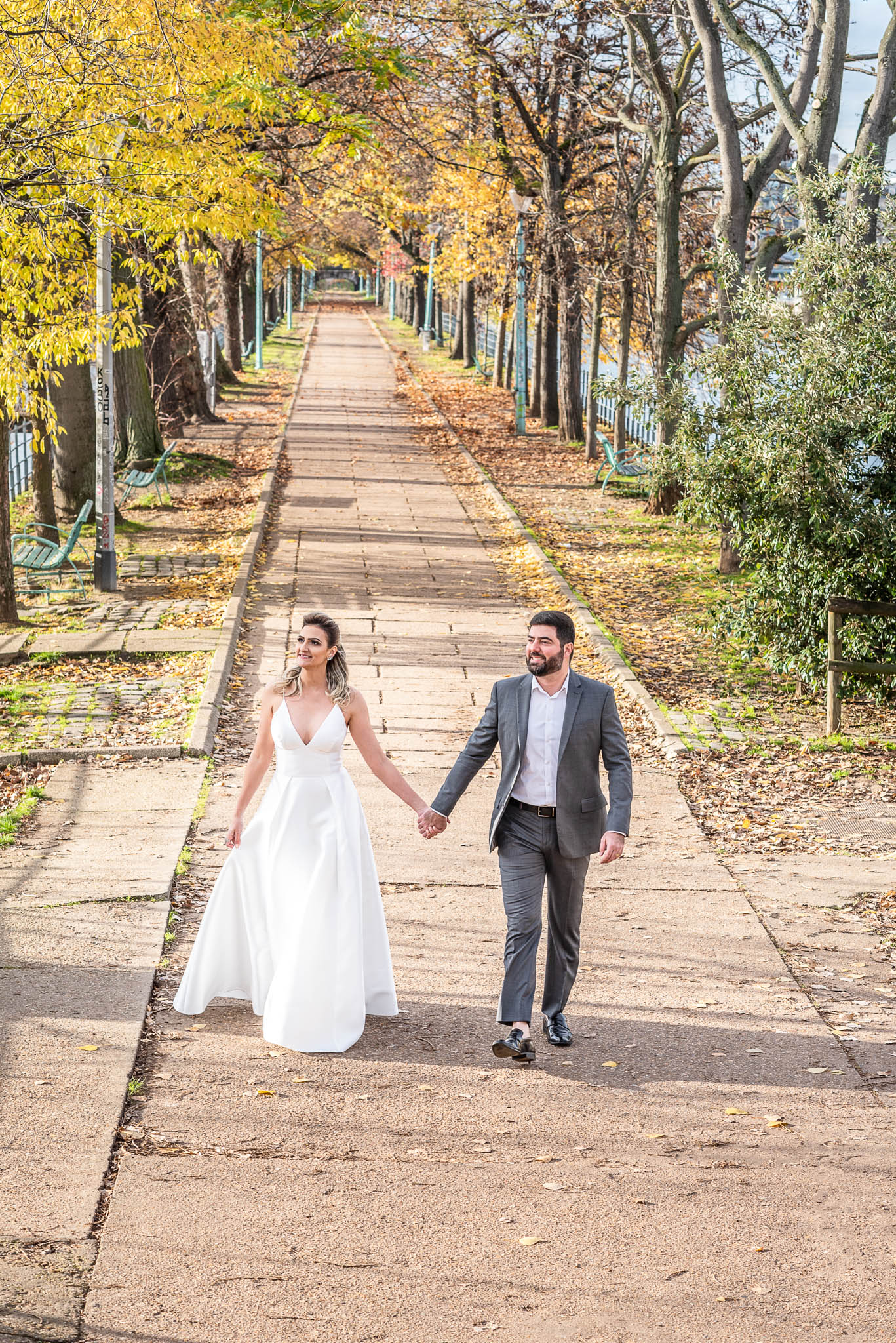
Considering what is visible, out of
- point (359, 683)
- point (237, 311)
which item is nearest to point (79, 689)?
point (359, 683)

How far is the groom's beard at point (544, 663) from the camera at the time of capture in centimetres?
557

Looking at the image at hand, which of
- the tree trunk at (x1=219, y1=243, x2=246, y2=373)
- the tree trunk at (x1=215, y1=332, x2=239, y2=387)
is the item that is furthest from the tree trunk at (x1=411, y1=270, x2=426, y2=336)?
the tree trunk at (x1=215, y1=332, x2=239, y2=387)

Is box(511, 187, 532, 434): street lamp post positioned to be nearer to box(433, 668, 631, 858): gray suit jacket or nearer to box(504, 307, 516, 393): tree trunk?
box(504, 307, 516, 393): tree trunk

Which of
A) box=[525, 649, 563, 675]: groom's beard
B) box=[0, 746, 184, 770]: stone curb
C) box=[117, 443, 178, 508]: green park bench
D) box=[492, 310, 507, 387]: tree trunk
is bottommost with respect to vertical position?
box=[0, 746, 184, 770]: stone curb

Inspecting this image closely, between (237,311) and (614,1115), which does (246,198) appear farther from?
(237,311)

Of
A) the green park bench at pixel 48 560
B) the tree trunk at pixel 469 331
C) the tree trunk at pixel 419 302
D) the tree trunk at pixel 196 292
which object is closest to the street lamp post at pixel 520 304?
the tree trunk at pixel 196 292

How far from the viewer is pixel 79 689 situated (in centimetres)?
1152

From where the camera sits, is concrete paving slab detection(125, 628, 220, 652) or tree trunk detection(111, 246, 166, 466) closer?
concrete paving slab detection(125, 628, 220, 652)

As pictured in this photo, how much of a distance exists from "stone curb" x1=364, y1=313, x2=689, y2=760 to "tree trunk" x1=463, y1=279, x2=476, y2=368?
77.2 ft

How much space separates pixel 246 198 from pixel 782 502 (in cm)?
678

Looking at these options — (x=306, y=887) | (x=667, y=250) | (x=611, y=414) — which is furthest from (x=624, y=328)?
(x=306, y=887)

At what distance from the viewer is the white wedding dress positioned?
224 inches

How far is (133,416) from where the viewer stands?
22000mm

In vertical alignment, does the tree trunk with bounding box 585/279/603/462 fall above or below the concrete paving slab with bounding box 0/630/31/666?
above
